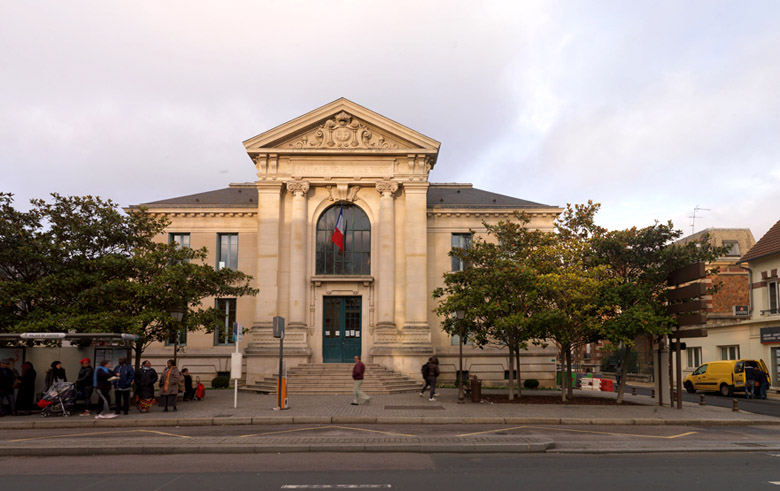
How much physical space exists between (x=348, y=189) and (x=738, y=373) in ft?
73.1

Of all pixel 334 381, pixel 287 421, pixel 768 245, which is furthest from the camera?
pixel 768 245

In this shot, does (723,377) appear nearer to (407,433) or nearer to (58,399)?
(407,433)

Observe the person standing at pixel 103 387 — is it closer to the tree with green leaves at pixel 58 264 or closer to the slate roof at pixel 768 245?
the tree with green leaves at pixel 58 264

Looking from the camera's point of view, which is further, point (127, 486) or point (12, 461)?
point (12, 461)

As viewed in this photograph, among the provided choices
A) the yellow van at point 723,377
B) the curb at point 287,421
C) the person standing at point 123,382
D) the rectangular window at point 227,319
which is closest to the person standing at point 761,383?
the yellow van at point 723,377

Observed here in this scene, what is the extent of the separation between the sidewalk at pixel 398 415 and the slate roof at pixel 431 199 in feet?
47.4

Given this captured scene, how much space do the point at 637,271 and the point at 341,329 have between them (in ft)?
48.4

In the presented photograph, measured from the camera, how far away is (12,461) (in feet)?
40.0

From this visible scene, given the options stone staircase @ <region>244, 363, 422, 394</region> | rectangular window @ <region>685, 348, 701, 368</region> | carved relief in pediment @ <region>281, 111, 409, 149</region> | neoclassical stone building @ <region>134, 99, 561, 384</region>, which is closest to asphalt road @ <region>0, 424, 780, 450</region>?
stone staircase @ <region>244, 363, 422, 394</region>

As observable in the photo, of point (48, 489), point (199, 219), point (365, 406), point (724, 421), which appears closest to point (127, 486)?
point (48, 489)

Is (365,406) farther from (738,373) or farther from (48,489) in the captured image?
(738,373)

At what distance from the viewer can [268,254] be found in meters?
31.0

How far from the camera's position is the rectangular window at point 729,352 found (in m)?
40.1

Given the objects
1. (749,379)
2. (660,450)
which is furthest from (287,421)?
(749,379)
